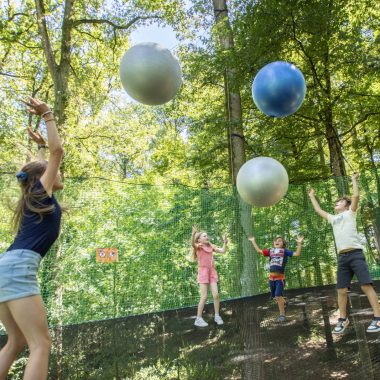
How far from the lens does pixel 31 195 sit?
1947 millimetres

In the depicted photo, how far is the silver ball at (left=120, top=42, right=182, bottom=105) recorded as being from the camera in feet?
9.98

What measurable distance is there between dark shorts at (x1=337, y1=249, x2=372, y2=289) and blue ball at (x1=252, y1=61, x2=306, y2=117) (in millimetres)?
1564

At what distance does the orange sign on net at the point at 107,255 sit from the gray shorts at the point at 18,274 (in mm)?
3314

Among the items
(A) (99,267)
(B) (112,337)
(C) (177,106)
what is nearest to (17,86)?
(C) (177,106)

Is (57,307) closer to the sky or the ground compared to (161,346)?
closer to the sky

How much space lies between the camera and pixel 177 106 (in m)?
9.84

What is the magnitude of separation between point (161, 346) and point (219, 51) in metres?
4.69

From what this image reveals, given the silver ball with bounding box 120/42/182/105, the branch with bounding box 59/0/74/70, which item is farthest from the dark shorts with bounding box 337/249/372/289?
the branch with bounding box 59/0/74/70

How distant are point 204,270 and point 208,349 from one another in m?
0.96

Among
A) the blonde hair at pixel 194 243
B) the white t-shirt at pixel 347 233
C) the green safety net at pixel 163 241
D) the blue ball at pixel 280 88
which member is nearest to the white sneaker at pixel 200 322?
the green safety net at pixel 163 241

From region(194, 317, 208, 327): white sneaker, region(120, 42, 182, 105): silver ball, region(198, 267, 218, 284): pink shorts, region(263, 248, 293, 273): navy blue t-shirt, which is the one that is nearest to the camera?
region(120, 42, 182, 105): silver ball

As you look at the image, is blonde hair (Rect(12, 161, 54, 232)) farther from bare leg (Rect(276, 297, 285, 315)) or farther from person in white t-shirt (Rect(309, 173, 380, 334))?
bare leg (Rect(276, 297, 285, 315))

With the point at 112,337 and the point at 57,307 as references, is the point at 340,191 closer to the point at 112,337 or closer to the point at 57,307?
the point at 112,337

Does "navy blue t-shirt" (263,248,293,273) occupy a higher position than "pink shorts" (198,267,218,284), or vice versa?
"navy blue t-shirt" (263,248,293,273)
